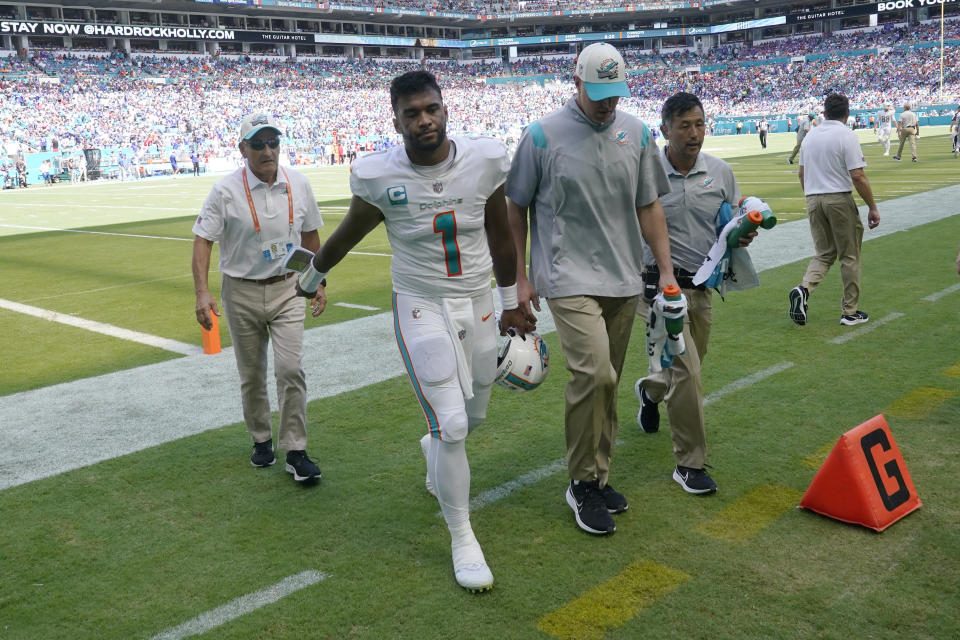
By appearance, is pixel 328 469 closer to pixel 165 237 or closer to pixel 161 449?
pixel 161 449

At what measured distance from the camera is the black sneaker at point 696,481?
425cm

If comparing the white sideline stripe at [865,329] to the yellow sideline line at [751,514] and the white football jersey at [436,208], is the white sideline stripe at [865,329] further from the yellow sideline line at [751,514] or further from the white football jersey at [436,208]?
the white football jersey at [436,208]

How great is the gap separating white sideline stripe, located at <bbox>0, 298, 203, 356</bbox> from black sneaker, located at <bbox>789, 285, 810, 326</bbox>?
17.5 ft

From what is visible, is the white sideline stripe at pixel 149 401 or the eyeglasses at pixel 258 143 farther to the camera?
the white sideline stripe at pixel 149 401

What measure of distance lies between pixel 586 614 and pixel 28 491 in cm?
324

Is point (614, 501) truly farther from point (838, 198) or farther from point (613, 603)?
point (838, 198)

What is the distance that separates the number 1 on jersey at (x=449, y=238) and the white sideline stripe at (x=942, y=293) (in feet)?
21.3

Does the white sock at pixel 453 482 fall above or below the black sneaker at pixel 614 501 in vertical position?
above

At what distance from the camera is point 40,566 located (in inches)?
149

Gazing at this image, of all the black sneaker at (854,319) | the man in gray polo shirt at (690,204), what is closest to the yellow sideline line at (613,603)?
the man in gray polo shirt at (690,204)

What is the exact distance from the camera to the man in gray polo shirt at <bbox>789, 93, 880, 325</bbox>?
7406 millimetres

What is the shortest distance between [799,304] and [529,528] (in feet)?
14.5

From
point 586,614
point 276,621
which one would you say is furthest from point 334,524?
point 586,614

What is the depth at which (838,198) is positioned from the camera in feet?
24.7
